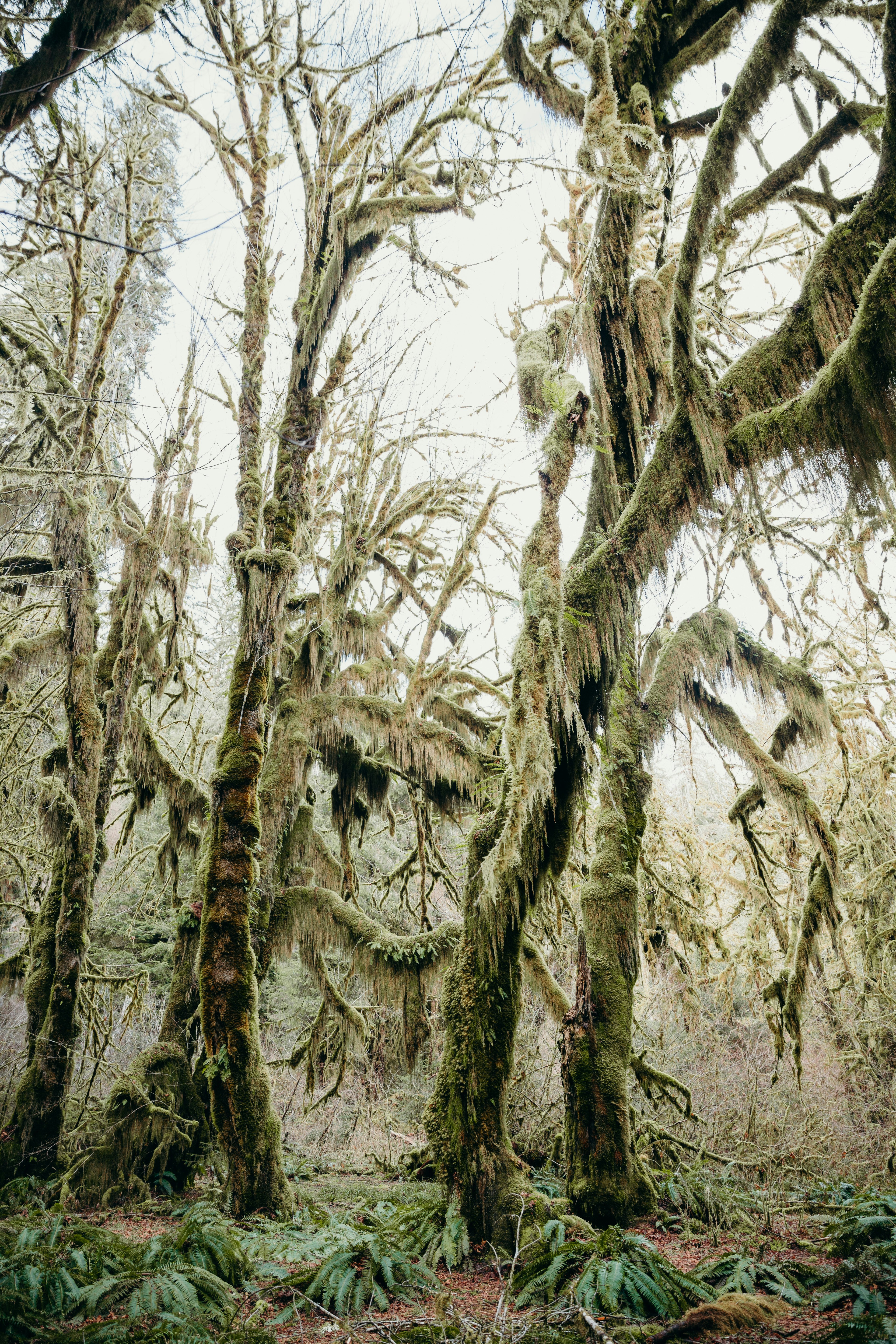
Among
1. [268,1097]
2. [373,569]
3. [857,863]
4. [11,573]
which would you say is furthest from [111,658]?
[857,863]

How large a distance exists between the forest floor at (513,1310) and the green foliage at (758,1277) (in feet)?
0.25

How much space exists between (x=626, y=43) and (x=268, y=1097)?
8148mm

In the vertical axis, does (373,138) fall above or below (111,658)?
above

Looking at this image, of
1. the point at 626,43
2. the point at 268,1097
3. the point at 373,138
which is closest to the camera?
the point at 268,1097

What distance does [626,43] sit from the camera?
5.56 m

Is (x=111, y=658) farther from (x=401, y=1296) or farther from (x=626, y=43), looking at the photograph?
(x=626, y=43)

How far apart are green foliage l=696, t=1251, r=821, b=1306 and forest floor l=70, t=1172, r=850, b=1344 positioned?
8 cm

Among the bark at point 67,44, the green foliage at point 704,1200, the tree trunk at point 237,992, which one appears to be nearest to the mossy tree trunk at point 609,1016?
the green foliage at point 704,1200

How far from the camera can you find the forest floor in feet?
10.6

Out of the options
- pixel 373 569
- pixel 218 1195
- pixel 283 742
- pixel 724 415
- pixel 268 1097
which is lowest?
pixel 218 1195

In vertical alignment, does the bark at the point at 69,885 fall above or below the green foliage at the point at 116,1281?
above

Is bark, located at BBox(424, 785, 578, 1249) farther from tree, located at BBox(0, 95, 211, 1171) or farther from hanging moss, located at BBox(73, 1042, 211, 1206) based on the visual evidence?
tree, located at BBox(0, 95, 211, 1171)

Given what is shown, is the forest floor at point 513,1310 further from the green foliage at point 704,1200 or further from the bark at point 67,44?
the bark at point 67,44

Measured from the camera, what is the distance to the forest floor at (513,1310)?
3.23 meters
